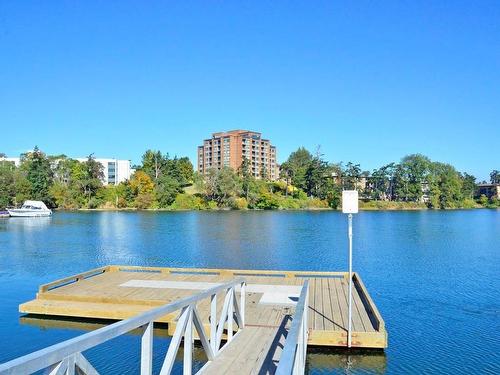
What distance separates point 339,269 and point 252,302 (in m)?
10.6

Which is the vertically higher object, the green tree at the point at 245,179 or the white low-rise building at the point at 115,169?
the white low-rise building at the point at 115,169

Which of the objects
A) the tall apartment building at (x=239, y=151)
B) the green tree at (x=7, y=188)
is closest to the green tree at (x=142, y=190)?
the green tree at (x=7, y=188)

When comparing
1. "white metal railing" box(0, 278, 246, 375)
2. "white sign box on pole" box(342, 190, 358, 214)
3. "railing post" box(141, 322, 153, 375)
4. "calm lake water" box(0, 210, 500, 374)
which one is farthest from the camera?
"calm lake water" box(0, 210, 500, 374)

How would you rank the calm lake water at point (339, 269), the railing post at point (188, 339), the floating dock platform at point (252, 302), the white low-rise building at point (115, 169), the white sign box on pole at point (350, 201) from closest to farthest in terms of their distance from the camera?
the railing post at point (188, 339)
the white sign box on pole at point (350, 201)
the floating dock platform at point (252, 302)
the calm lake water at point (339, 269)
the white low-rise building at point (115, 169)

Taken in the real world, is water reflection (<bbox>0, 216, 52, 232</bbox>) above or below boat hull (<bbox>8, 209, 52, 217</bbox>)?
below

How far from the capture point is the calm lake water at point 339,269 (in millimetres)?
9445

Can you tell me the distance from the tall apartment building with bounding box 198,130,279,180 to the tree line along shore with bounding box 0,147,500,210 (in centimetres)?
2789

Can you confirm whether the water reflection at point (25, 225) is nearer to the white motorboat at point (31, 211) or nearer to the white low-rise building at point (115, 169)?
the white motorboat at point (31, 211)

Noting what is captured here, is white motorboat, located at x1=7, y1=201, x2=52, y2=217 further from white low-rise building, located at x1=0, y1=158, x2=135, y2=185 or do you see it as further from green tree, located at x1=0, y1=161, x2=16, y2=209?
white low-rise building, located at x1=0, y1=158, x2=135, y2=185

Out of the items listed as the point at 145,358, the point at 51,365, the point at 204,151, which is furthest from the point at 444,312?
the point at 204,151

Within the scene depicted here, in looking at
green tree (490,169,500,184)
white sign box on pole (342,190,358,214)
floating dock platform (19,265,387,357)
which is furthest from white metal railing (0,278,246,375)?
green tree (490,169,500,184)

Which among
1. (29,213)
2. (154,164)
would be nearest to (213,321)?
(29,213)

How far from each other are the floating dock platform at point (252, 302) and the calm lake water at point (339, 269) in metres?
0.49

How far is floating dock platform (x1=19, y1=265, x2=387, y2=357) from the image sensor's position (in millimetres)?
9070
